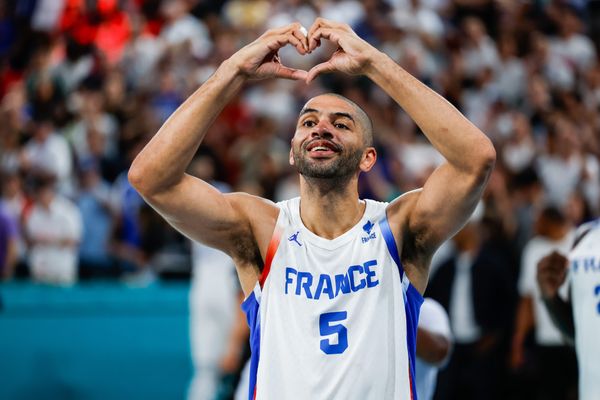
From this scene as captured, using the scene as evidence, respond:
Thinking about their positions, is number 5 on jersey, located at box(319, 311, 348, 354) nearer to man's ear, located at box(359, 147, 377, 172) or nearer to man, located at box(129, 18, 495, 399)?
man, located at box(129, 18, 495, 399)

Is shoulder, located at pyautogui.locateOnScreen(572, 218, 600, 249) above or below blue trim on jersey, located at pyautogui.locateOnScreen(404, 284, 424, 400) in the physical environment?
above

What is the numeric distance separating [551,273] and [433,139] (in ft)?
6.55

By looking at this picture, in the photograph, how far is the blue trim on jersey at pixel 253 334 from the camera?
450 centimetres

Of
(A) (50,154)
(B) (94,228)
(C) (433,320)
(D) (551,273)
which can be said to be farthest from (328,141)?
(A) (50,154)

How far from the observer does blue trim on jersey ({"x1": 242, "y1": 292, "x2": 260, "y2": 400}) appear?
450 centimetres

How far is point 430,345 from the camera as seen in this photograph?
5.62 meters

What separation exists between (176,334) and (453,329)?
9.60 feet

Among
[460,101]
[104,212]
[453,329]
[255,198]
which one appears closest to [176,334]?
[104,212]

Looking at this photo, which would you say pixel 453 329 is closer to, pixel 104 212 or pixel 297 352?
pixel 104 212

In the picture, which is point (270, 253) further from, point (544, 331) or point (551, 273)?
point (544, 331)

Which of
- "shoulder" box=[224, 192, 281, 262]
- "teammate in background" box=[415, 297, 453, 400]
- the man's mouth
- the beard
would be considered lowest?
"teammate in background" box=[415, 297, 453, 400]

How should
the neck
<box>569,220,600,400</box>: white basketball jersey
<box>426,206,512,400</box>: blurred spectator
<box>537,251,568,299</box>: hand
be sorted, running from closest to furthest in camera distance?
the neck
<box>569,220,600,400</box>: white basketball jersey
<box>537,251,568,299</box>: hand
<box>426,206,512,400</box>: blurred spectator

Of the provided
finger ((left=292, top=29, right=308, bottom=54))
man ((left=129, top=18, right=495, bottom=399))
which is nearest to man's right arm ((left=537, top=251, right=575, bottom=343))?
man ((left=129, top=18, right=495, bottom=399))

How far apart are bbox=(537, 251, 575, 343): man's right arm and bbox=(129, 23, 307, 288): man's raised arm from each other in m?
2.26
